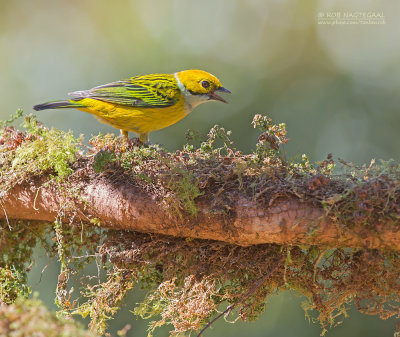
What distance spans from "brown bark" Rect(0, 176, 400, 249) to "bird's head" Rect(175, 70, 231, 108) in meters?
1.86

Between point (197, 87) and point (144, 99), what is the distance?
0.60m

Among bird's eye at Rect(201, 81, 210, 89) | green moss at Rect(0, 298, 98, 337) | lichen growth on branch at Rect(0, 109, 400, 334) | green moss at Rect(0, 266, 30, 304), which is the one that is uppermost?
bird's eye at Rect(201, 81, 210, 89)

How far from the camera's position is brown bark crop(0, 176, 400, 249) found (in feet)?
7.58

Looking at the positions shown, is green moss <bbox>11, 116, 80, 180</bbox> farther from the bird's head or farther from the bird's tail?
the bird's head

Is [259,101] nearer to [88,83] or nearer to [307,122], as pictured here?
[307,122]

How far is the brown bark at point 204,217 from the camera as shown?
2311 millimetres

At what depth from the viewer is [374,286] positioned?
250 cm

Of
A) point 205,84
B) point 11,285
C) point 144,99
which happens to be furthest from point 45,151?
point 205,84

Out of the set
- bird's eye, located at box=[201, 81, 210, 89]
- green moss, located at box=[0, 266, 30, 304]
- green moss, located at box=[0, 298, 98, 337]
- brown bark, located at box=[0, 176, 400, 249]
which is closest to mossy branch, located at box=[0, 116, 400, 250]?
brown bark, located at box=[0, 176, 400, 249]

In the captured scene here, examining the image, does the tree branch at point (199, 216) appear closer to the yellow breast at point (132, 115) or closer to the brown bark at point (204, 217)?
the brown bark at point (204, 217)

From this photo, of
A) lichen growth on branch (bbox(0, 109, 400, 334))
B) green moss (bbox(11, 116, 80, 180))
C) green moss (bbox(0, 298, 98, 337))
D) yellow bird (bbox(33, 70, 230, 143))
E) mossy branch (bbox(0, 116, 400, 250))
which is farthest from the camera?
yellow bird (bbox(33, 70, 230, 143))

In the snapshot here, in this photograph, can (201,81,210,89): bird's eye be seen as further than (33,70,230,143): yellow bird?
Yes

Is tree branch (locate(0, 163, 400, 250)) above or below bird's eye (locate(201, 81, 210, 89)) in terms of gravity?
below

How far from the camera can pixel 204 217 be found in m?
2.53
